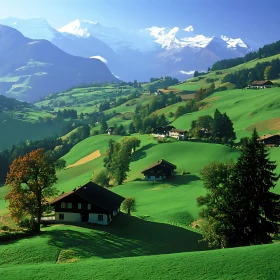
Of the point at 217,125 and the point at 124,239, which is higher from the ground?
the point at 217,125

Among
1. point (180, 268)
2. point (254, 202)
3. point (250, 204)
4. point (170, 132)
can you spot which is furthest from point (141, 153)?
point (180, 268)

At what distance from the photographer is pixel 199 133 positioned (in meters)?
141

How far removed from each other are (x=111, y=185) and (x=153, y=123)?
226 feet

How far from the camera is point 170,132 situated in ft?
503

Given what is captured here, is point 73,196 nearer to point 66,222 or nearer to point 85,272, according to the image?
point 66,222

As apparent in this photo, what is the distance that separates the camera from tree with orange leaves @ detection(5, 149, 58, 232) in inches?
2051

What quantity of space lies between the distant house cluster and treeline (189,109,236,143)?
735 cm

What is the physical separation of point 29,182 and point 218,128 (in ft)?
295

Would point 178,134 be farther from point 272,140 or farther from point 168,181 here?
point 168,181

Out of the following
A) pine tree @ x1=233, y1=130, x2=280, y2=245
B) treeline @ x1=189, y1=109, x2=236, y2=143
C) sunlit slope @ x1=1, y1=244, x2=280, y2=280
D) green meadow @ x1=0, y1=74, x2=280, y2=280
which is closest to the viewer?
sunlit slope @ x1=1, y1=244, x2=280, y2=280

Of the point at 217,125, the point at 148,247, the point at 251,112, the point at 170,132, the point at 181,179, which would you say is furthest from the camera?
the point at 251,112

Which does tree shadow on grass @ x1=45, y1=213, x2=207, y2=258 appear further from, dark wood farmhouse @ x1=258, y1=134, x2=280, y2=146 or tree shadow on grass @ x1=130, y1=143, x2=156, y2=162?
dark wood farmhouse @ x1=258, y1=134, x2=280, y2=146

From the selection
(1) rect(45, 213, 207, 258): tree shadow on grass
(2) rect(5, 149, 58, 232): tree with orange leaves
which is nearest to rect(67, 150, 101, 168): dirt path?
(1) rect(45, 213, 207, 258): tree shadow on grass

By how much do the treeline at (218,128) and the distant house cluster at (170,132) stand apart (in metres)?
7.35
